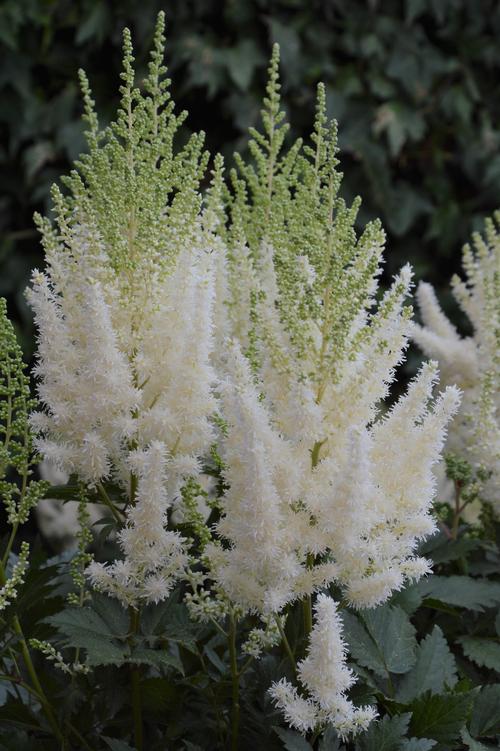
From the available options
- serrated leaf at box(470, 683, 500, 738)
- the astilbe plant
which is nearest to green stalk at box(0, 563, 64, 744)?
the astilbe plant

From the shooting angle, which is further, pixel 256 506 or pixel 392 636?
pixel 392 636

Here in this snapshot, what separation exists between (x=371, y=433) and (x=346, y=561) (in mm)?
158

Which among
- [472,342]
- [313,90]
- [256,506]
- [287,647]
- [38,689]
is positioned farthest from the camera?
[313,90]

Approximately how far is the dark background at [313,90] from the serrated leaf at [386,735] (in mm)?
2775

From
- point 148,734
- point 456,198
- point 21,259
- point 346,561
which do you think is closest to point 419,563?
point 346,561

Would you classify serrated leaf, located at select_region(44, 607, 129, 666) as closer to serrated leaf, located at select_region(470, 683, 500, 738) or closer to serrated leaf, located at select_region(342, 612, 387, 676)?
serrated leaf, located at select_region(342, 612, 387, 676)

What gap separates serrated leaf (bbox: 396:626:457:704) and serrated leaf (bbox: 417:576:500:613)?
0.28 feet

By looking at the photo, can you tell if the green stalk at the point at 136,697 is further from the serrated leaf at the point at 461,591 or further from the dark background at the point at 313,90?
the dark background at the point at 313,90

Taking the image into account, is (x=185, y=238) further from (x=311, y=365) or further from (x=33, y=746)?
(x=33, y=746)

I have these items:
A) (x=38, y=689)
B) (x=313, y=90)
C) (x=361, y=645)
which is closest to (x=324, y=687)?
(x=361, y=645)

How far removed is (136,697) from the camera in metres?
1.28

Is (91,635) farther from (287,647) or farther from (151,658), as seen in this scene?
(287,647)

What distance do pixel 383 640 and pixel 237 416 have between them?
42cm

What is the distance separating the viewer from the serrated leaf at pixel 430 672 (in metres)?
1.28
